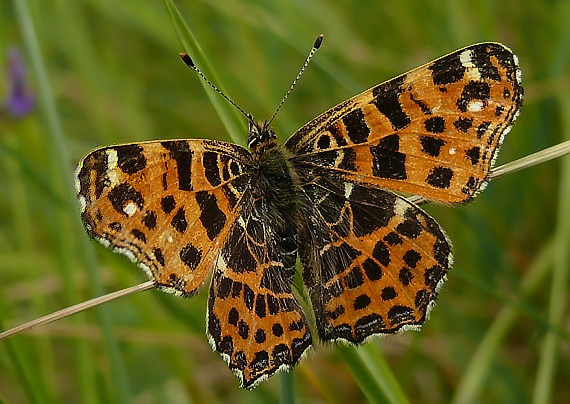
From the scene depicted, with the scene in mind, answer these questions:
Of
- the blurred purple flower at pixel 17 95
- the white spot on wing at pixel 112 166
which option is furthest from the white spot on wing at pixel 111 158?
the blurred purple flower at pixel 17 95

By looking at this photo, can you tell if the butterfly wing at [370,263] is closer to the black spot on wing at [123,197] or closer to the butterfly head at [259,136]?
the butterfly head at [259,136]

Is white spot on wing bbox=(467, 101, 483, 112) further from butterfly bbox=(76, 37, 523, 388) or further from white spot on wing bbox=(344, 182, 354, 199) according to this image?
white spot on wing bbox=(344, 182, 354, 199)

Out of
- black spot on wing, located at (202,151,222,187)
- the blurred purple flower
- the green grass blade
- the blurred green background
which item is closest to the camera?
the green grass blade

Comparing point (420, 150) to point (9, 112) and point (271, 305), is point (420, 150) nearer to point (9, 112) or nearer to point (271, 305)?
point (271, 305)

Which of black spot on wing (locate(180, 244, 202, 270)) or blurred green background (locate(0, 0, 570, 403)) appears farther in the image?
blurred green background (locate(0, 0, 570, 403))

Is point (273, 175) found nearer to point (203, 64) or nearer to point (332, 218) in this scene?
point (332, 218)

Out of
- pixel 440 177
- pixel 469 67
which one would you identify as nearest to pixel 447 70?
pixel 469 67

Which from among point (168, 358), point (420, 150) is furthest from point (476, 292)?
point (420, 150)

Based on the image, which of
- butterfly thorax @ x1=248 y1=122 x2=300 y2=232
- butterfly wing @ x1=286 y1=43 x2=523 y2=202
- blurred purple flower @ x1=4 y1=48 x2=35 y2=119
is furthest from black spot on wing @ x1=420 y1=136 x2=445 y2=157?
blurred purple flower @ x1=4 y1=48 x2=35 y2=119
